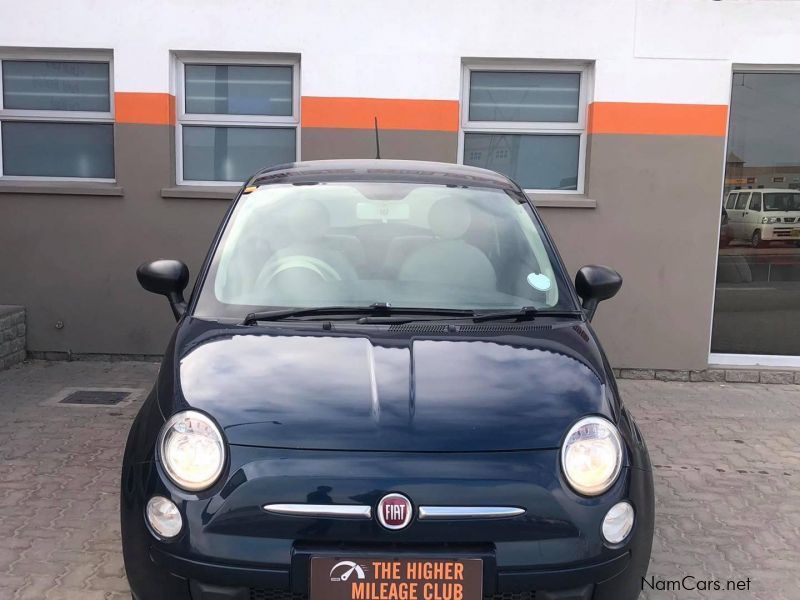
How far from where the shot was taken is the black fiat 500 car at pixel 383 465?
7.34ft

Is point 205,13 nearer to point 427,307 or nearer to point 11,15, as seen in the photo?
point 11,15

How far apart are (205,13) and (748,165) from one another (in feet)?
17.3

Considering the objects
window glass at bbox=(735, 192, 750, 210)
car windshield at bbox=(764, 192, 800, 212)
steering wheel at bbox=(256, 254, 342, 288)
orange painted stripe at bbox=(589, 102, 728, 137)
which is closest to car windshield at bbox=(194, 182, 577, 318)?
steering wheel at bbox=(256, 254, 342, 288)

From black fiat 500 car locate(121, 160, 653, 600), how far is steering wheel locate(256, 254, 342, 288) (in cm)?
29

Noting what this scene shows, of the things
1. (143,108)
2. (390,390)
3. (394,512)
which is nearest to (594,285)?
(390,390)

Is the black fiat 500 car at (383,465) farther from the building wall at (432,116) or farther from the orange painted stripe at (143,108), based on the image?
the orange painted stripe at (143,108)

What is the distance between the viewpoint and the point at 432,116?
22.8ft

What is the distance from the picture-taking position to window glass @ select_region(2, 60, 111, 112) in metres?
7.24

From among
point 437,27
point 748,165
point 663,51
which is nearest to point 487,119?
point 437,27

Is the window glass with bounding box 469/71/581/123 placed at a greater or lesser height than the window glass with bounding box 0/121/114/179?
greater

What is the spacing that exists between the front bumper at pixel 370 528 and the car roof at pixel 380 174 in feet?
5.99

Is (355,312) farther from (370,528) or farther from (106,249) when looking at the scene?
(106,249)

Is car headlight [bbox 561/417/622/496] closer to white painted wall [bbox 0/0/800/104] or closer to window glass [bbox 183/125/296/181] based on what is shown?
white painted wall [bbox 0/0/800/104]

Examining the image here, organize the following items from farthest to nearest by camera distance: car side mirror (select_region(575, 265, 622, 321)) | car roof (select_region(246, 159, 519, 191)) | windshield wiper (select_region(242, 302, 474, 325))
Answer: car roof (select_region(246, 159, 519, 191))
car side mirror (select_region(575, 265, 622, 321))
windshield wiper (select_region(242, 302, 474, 325))
